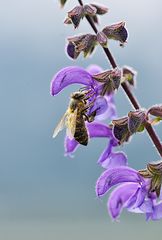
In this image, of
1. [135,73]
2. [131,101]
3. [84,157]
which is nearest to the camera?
[131,101]

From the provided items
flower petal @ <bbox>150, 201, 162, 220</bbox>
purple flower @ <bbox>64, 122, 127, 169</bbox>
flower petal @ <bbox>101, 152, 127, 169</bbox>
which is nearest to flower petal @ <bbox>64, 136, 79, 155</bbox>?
purple flower @ <bbox>64, 122, 127, 169</bbox>

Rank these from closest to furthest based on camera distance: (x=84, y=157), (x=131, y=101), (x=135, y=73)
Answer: (x=131, y=101) → (x=135, y=73) → (x=84, y=157)

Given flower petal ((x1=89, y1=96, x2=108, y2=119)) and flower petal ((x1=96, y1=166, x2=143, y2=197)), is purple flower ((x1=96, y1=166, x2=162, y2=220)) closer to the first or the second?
flower petal ((x1=96, y1=166, x2=143, y2=197))

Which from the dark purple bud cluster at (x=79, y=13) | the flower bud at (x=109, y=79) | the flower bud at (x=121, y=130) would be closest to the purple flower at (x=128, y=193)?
the flower bud at (x=121, y=130)

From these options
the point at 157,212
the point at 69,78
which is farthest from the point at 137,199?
the point at 69,78

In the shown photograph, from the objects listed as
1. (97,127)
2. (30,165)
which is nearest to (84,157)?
(30,165)

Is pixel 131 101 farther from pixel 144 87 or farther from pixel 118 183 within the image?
pixel 144 87

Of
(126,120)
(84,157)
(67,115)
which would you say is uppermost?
(84,157)
